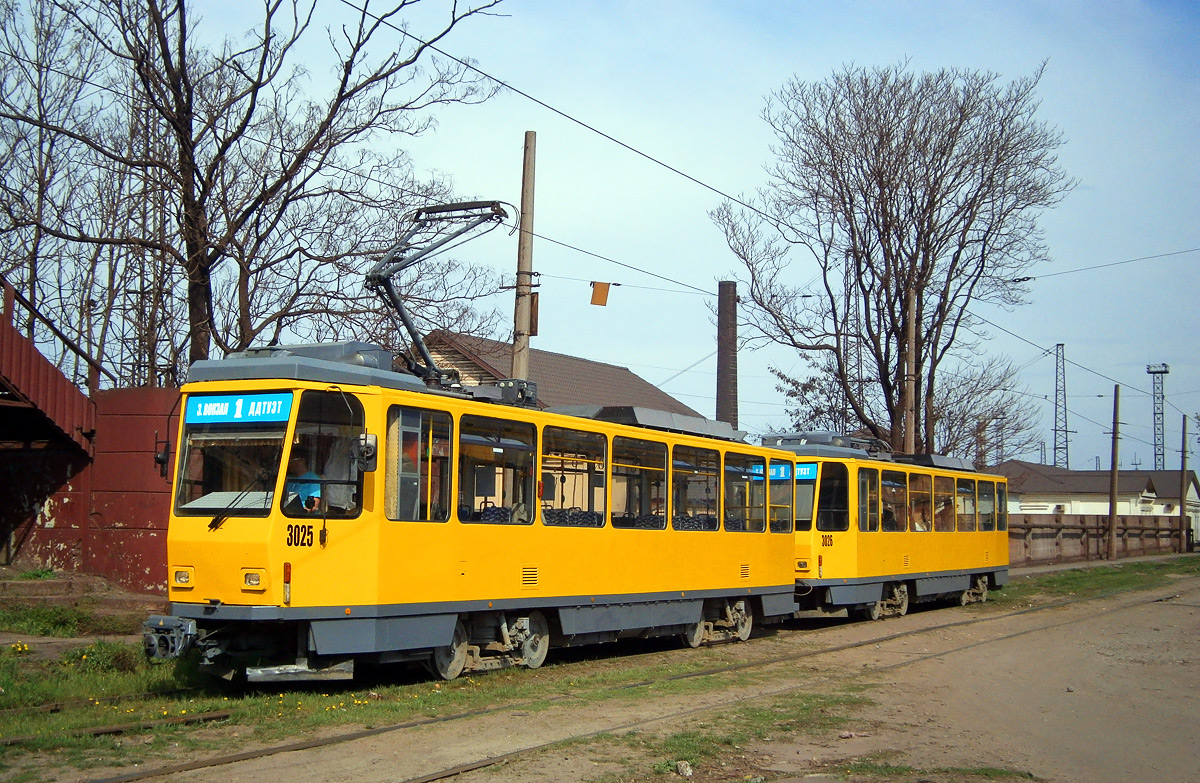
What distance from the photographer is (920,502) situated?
73.2 ft

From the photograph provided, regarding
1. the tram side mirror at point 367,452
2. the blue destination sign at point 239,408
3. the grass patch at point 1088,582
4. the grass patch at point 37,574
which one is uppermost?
the blue destination sign at point 239,408

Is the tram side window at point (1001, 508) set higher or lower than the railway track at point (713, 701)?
higher

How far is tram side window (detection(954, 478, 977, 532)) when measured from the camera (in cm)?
2434

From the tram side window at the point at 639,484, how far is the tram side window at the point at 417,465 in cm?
313

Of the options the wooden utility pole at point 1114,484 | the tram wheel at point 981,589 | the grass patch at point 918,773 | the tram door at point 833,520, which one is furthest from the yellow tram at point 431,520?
the wooden utility pole at point 1114,484

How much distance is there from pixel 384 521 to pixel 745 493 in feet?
24.6

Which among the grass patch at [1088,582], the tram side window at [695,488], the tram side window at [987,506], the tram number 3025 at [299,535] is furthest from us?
the grass patch at [1088,582]

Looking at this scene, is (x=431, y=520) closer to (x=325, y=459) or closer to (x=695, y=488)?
(x=325, y=459)

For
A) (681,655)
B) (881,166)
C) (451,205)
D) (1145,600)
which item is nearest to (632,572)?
(681,655)

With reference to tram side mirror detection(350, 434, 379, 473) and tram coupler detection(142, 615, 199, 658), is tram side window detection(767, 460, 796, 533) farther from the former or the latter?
tram coupler detection(142, 615, 199, 658)

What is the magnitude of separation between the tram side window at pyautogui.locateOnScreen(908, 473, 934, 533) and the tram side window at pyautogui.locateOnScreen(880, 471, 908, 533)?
27 centimetres

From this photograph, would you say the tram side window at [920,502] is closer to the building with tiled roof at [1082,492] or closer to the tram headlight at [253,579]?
the tram headlight at [253,579]

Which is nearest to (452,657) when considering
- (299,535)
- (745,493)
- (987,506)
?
(299,535)

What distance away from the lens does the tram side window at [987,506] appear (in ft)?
84.2
